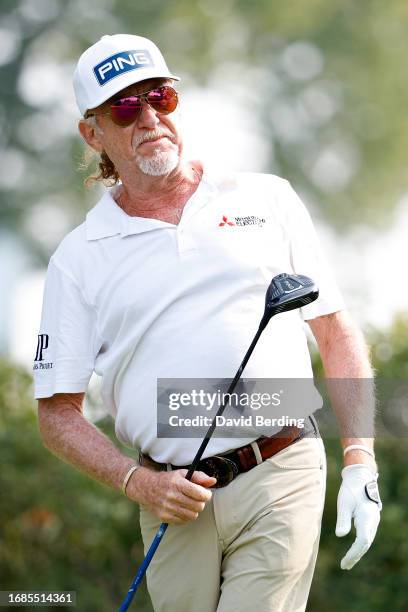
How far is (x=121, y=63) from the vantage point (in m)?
5.08

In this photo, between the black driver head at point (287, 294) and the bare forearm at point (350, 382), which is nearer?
the black driver head at point (287, 294)

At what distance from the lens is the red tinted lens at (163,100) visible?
5.08 meters

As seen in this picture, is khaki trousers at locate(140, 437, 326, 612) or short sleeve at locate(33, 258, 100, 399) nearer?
khaki trousers at locate(140, 437, 326, 612)

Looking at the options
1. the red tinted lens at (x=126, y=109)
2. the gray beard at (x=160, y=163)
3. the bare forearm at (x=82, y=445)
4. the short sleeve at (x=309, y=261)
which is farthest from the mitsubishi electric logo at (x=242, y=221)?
the bare forearm at (x=82, y=445)

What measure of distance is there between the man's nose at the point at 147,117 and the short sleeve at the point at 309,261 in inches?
22.5

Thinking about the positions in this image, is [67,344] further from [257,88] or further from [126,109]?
[257,88]

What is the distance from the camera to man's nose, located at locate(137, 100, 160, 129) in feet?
16.6

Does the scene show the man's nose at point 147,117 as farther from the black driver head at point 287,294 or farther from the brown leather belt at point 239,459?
the brown leather belt at point 239,459

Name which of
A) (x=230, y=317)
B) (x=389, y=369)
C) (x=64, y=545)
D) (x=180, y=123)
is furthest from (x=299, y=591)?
(x=64, y=545)

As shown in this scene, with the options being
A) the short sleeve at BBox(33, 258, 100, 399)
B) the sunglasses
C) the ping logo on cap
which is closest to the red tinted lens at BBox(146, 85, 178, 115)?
the sunglasses

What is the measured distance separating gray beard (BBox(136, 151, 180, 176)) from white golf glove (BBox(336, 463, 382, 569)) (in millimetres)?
1308

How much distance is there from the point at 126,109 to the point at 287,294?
114 centimetres

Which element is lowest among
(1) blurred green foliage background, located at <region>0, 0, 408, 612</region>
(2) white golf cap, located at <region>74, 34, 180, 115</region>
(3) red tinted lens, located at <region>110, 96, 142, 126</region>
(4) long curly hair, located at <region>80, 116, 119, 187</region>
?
(4) long curly hair, located at <region>80, 116, 119, 187</region>

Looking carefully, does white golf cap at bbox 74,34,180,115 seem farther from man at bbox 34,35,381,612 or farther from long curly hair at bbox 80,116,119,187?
long curly hair at bbox 80,116,119,187
